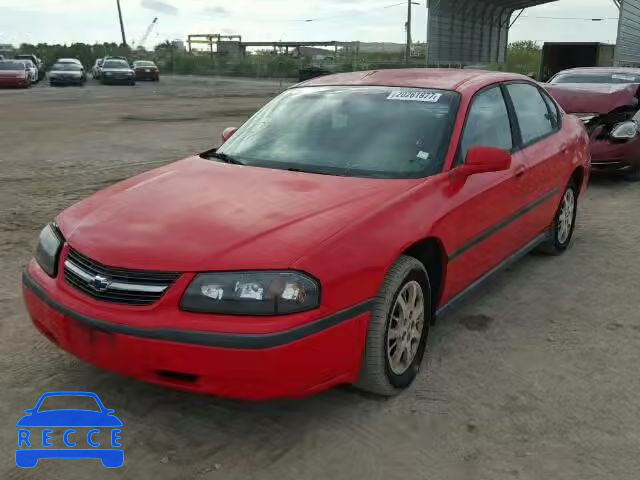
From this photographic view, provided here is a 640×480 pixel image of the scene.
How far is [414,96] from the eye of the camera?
389 centimetres

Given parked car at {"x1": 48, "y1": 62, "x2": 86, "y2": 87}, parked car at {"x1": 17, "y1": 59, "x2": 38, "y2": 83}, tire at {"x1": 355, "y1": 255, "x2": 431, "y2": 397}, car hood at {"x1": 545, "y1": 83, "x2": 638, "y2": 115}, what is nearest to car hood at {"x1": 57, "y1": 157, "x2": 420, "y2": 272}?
tire at {"x1": 355, "y1": 255, "x2": 431, "y2": 397}

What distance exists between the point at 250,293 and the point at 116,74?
116ft

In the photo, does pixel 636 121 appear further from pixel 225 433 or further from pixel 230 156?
pixel 225 433

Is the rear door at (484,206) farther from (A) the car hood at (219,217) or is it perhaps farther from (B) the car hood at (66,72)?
(B) the car hood at (66,72)

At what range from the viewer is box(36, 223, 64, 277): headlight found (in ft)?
9.79

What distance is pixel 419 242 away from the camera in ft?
10.4

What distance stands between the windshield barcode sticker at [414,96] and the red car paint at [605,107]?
16.7 ft

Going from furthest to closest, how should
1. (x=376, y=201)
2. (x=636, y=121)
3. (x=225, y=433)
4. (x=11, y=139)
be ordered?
(x=11, y=139) < (x=636, y=121) < (x=376, y=201) < (x=225, y=433)

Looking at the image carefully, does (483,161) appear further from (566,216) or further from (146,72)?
(146,72)

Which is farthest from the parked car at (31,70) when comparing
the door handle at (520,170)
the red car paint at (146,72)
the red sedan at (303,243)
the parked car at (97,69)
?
the door handle at (520,170)

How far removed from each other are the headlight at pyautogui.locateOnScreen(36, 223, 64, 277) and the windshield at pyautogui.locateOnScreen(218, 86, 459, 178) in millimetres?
1154

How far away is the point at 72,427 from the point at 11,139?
36.2 feet

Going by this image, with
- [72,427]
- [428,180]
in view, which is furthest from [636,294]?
[72,427]

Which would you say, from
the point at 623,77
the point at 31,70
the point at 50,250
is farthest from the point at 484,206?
the point at 31,70
